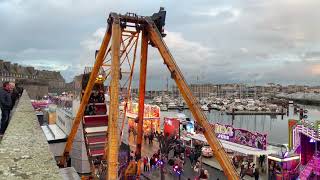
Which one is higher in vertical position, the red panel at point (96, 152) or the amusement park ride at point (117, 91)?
the amusement park ride at point (117, 91)

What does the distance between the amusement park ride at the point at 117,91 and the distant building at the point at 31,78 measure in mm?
41827

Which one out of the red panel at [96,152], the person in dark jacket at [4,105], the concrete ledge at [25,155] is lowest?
the red panel at [96,152]

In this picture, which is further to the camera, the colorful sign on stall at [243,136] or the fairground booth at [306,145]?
the colorful sign on stall at [243,136]

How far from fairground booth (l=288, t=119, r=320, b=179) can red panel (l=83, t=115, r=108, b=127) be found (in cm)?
1267

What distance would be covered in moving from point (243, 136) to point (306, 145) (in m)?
5.63

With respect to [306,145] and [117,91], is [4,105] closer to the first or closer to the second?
[117,91]

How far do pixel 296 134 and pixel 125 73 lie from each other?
1188 centimetres

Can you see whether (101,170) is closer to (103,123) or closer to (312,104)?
(103,123)

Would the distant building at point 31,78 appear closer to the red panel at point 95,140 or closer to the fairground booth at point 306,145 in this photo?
the red panel at point 95,140

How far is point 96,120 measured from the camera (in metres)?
25.6

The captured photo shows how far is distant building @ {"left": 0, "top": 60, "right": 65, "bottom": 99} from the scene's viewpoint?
90444 mm

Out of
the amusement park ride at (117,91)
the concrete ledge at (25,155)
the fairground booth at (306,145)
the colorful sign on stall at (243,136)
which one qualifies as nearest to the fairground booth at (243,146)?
the colorful sign on stall at (243,136)

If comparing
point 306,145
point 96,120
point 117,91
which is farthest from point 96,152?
point 306,145

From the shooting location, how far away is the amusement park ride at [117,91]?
1622 centimetres
